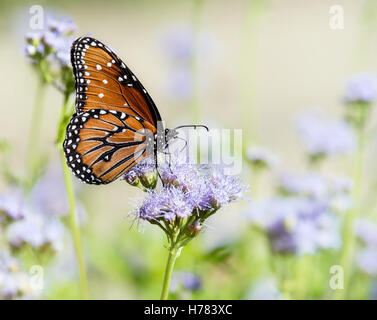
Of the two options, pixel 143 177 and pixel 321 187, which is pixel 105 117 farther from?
pixel 321 187

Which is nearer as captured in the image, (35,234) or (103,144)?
(103,144)

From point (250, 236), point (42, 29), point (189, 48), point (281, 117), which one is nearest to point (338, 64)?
point (281, 117)

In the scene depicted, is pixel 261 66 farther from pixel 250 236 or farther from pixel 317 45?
pixel 250 236

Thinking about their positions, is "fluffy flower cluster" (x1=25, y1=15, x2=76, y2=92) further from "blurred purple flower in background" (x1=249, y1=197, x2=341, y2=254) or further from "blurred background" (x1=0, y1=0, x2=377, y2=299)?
"blurred purple flower in background" (x1=249, y1=197, x2=341, y2=254)

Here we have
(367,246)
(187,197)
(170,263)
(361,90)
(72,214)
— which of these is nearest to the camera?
(170,263)

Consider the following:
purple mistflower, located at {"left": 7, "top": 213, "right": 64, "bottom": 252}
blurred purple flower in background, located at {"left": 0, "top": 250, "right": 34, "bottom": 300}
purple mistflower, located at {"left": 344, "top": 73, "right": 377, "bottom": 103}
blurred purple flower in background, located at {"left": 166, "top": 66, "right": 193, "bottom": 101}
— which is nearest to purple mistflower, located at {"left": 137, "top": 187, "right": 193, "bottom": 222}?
blurred purple flower in background, located at {"left": 0, "top": 250, "right": 34, "bottom": 300}

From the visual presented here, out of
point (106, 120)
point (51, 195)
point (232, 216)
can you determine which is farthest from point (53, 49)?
point (232, 216)

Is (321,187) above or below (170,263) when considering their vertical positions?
above

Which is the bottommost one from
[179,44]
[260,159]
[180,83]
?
[260,159]
